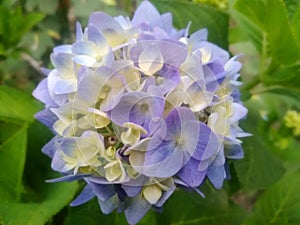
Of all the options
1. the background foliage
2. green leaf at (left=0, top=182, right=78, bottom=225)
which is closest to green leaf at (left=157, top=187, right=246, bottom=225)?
the background foliage

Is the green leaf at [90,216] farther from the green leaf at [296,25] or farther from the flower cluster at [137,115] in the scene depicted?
the green leaf at [296,25]

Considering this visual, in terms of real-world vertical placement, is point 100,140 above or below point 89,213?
above

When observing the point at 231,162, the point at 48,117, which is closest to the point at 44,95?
the point at 48,117

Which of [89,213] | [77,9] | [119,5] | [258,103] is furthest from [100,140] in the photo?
[119,5]

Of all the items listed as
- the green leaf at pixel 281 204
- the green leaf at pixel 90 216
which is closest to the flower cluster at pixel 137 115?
the green leaf at pixel 90 216

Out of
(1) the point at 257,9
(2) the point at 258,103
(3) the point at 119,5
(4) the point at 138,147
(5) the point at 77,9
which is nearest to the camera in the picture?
(4) the point at 138,147

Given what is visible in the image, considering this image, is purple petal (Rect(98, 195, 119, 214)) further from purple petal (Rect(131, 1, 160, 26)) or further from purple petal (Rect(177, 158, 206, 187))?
purple petal (Rect(131, 1, 160, 26))

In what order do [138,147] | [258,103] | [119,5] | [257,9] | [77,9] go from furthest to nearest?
[119,5], [77,9], [258,103], [257,9], [138,147]

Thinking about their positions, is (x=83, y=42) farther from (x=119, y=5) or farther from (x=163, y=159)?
(x=119, y=5)
